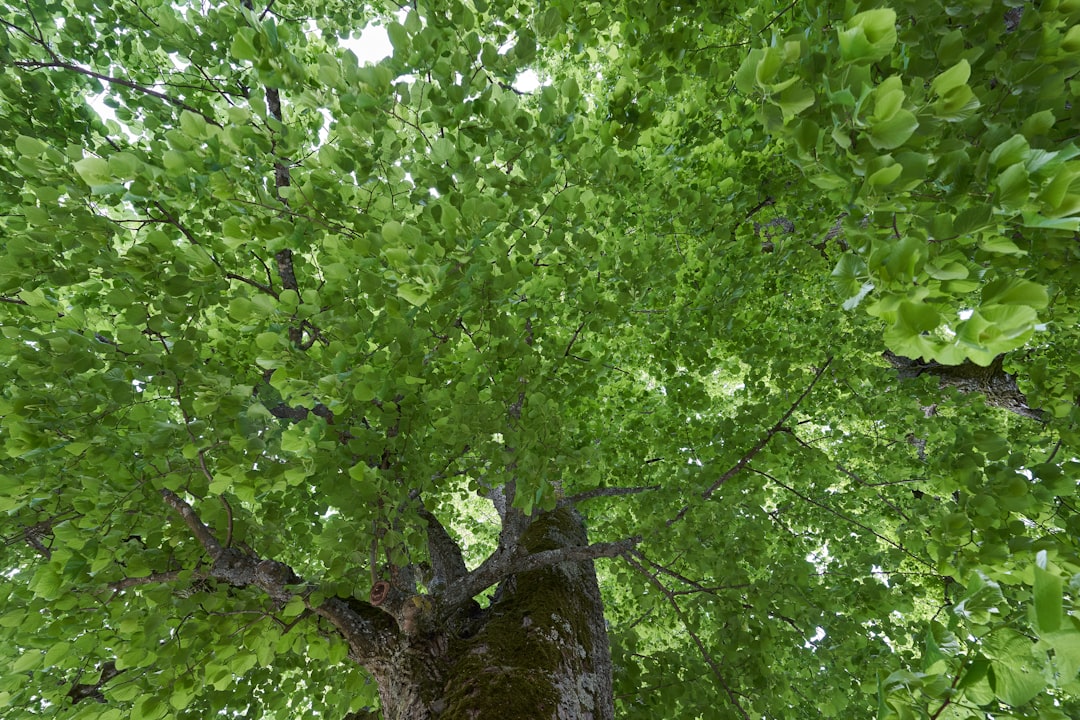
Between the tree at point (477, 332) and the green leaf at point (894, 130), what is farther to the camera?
the tree at point (477, 332)

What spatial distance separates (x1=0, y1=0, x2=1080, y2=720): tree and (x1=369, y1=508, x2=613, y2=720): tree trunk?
0.9 inches

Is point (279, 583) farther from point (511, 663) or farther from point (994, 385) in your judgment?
point (994, 385)

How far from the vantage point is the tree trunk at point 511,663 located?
2797 millimetres

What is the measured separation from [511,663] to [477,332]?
2.15 meters

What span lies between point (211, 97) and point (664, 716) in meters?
6.26

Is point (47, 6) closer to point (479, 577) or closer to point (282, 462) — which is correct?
point (282, 462)

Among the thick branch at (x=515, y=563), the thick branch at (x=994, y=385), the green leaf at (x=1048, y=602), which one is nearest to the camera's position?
the green leaf at (x=1048, y=602)

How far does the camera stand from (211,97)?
161 inches

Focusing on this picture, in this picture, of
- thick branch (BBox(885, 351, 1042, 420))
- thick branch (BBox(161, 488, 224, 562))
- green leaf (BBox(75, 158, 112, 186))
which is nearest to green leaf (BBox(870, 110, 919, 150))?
green leaf (BBox(75, 158, 112, 186))

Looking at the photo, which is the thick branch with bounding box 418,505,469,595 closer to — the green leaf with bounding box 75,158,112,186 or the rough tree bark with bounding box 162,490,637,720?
the rough tree bark with bounding box 162,490,637,720

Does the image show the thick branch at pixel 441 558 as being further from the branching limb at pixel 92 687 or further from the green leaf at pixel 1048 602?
the green leaf at pixel 1048 602

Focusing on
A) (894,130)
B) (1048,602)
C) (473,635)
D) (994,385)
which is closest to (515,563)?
(473,635)

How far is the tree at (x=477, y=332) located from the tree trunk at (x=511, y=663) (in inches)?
0.9

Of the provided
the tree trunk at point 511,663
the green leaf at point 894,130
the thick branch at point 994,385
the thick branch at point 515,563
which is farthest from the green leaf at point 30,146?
the thick branch at point 994,385
